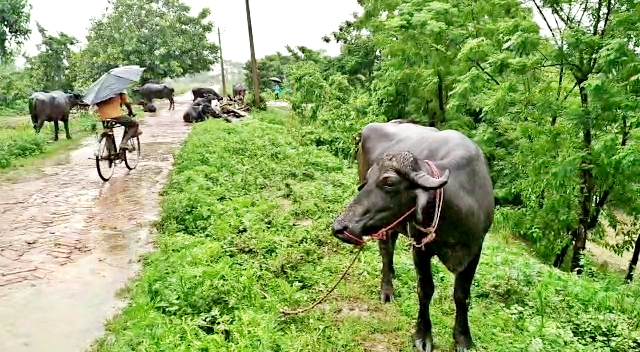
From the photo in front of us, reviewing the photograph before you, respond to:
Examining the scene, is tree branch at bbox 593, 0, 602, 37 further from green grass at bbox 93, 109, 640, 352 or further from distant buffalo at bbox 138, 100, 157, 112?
distant buffalo at bbox 138, 100, 157, 112

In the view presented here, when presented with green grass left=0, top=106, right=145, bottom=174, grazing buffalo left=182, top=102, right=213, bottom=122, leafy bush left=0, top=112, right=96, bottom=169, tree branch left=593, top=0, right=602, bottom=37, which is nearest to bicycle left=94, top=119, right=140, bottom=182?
green grass left=0, top=106, right=145, bottom=174

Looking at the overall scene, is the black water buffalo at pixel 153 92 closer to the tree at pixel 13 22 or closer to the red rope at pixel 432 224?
the tree at pixel 13 22

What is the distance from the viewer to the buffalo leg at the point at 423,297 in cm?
401

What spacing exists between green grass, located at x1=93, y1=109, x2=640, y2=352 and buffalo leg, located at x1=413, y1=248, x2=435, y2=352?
10 centimetres

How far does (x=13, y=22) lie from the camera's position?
15.3 m

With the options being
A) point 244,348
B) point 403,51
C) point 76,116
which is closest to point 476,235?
point 244,348

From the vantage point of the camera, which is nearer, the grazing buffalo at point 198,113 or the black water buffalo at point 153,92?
the grazing buffalo at point 198,113

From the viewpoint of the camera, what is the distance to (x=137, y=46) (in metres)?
30.7

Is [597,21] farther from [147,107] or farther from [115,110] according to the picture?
[147,107]

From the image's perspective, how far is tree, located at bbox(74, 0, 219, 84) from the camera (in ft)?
98.3

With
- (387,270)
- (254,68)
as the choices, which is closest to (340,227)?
(387,270)

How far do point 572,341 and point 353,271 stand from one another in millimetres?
2297

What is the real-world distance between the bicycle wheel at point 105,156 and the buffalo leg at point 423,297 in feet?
24.7

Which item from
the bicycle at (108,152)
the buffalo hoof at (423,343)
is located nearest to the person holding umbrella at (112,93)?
the bicycle at (108,152)
